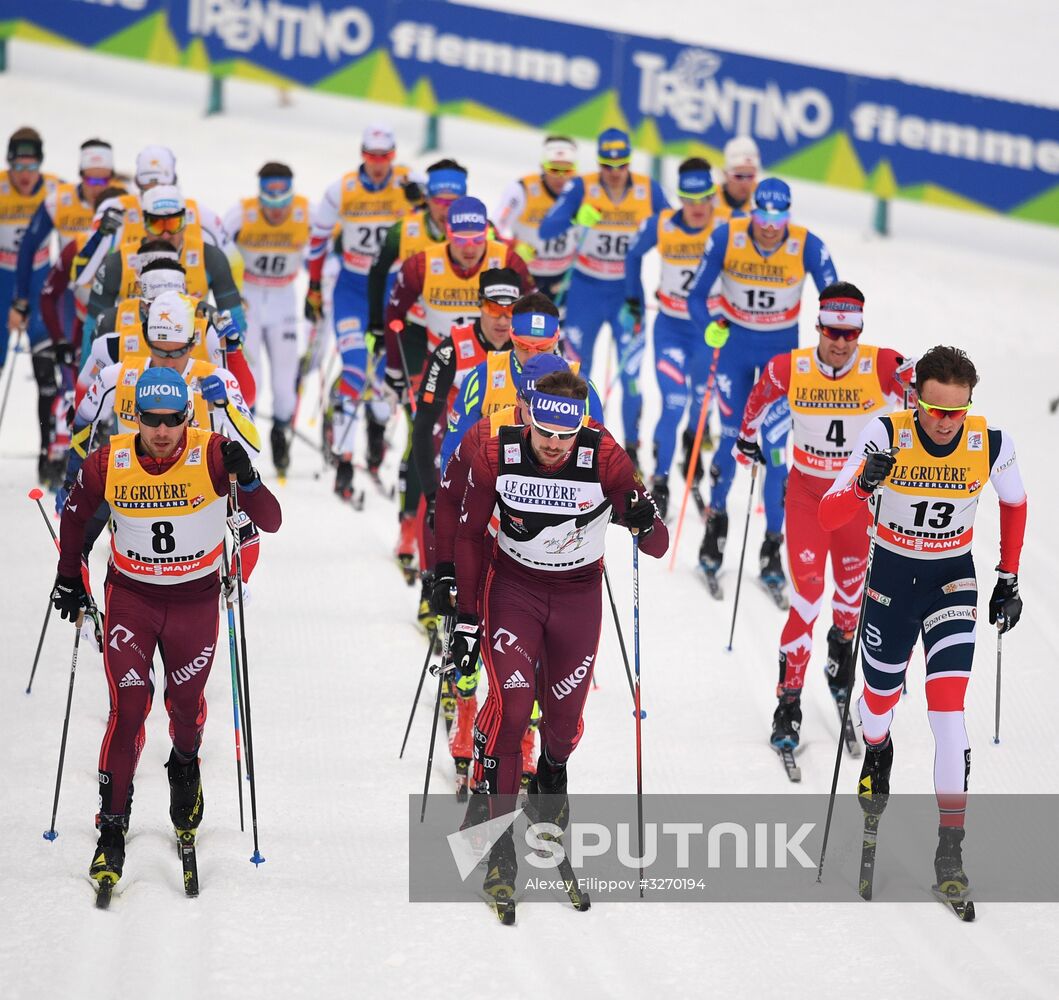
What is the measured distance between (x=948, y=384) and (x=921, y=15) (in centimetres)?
2292

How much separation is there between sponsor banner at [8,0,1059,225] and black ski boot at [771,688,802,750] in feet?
35.1

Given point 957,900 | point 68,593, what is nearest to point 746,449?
point 957,900

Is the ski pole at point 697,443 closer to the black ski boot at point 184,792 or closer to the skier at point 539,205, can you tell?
the skier at point 539,205

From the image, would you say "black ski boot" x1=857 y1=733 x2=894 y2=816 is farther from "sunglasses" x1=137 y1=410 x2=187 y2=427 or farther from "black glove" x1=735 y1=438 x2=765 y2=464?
"sunglasses" x1=137 y1=410 x2=187 y2=427

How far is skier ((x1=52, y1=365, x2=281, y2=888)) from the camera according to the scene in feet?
21.6

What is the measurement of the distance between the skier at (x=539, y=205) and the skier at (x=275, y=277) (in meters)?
1.56

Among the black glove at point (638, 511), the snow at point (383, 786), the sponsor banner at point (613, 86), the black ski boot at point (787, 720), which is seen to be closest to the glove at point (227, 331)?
the snow at point (383, 786)

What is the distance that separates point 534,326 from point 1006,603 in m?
2.46

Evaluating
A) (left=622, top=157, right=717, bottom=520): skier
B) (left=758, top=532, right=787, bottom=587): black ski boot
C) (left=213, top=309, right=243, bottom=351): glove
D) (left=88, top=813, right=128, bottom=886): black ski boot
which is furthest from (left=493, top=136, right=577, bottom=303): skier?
(left=88, top=813, right=128, bottom=886): black ski boot

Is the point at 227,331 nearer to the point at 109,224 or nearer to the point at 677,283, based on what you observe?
the point at 109,224

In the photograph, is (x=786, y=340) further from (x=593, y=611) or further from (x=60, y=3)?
(x=60, y=3)

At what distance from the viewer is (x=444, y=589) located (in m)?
6.73

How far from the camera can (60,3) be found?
63.8ft

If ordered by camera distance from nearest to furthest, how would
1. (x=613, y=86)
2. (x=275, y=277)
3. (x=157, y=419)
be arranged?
(x=157, y=419) < (x=275, y=277) < (x=613, y=86)
